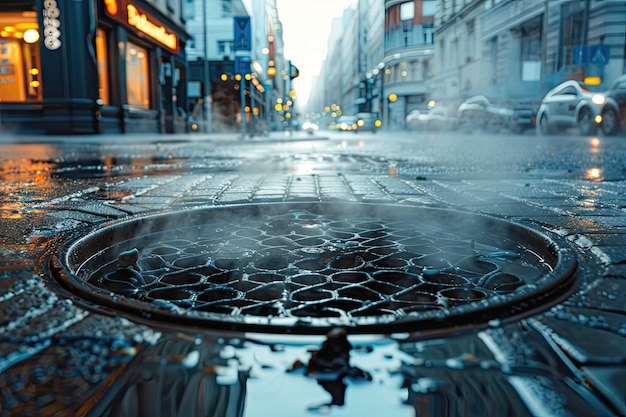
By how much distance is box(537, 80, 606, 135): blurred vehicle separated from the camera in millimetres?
16609

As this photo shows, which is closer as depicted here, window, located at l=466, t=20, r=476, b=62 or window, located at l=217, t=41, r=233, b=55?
window, located at l=466, t=20, r=476, b=62

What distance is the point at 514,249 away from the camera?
2.57 meters

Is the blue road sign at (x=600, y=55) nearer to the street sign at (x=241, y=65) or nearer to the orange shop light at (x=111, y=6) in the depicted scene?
the street sign at (x=241, y=65)

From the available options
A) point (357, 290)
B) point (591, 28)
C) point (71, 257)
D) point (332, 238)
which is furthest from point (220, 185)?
point (591, 28)

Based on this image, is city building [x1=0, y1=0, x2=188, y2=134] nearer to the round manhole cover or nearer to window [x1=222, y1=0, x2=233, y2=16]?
the round manhole cover

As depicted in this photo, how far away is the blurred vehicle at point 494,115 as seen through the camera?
72.1 ft

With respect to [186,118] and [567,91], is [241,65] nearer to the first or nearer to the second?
[567,91]

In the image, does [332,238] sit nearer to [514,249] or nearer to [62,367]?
[514,249]

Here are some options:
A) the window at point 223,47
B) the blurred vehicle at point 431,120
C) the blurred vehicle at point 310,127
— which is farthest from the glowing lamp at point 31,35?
the window at point 223,47

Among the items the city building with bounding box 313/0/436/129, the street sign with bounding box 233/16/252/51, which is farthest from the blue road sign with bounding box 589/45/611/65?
the street sign with bounding box 233/16/252/51

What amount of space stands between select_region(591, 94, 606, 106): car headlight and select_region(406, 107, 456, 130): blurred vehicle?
12905 millimetres

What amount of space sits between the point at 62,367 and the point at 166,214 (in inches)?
76.1

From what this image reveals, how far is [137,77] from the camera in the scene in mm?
20969

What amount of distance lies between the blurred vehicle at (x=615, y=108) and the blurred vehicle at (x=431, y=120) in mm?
13300
